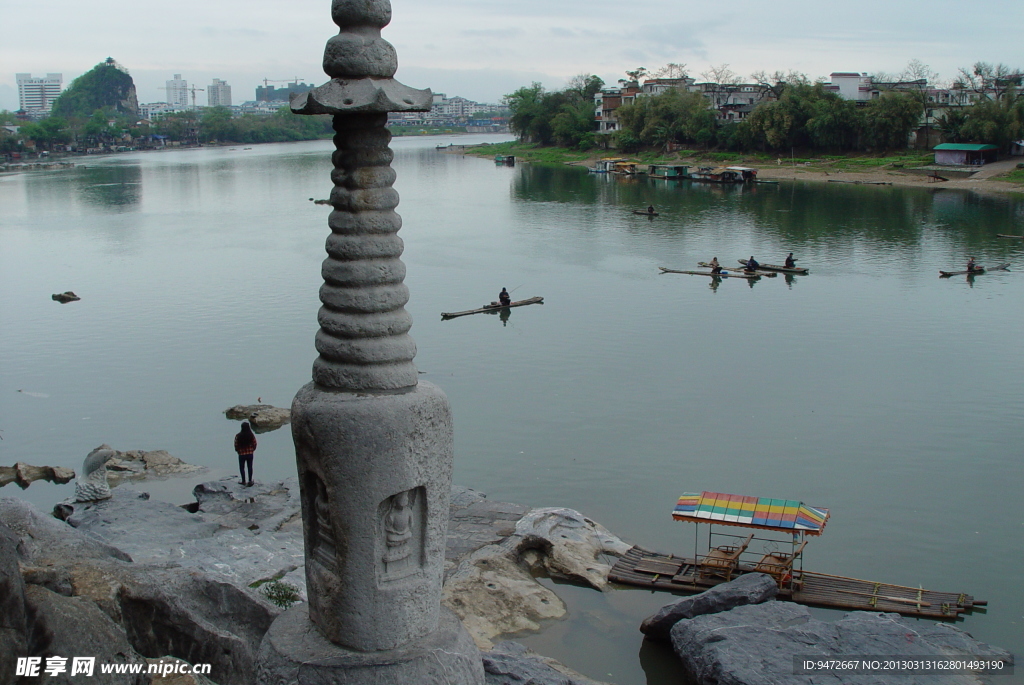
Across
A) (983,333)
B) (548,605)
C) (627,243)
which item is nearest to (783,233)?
(627,243)

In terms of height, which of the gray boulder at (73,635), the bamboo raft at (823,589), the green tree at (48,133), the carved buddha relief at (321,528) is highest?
the green tree at (48,133)

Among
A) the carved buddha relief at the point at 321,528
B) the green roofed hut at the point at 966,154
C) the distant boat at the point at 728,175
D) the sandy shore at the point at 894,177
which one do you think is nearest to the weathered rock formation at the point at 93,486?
the carved buddha relief at the point at 321,528

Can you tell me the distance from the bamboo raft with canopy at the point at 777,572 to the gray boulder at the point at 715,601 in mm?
659

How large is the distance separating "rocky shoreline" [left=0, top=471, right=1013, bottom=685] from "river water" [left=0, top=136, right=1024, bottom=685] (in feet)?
2.63

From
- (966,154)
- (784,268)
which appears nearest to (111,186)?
(784,268)

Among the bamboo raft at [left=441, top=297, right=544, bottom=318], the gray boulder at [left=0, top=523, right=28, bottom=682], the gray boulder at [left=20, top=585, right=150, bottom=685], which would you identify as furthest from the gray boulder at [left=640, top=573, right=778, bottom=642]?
the bamboo raft at [left=441, top=297, right=544, bottom=318]

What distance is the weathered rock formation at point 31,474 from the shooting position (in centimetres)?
1587

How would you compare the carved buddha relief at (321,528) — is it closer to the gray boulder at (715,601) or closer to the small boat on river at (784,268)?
the gray boulder at (715,601)

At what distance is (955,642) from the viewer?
9.98 metres

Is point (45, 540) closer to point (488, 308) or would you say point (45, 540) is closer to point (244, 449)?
point (244, 449)

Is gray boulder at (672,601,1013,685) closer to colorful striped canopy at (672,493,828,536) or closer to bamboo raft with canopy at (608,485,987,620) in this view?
bamboo raft with canopy at (608,485,987,620)

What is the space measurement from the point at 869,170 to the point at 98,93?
16401 centimetres

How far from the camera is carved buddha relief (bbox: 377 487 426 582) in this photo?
545cm

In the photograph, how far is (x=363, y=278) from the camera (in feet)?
17.8
